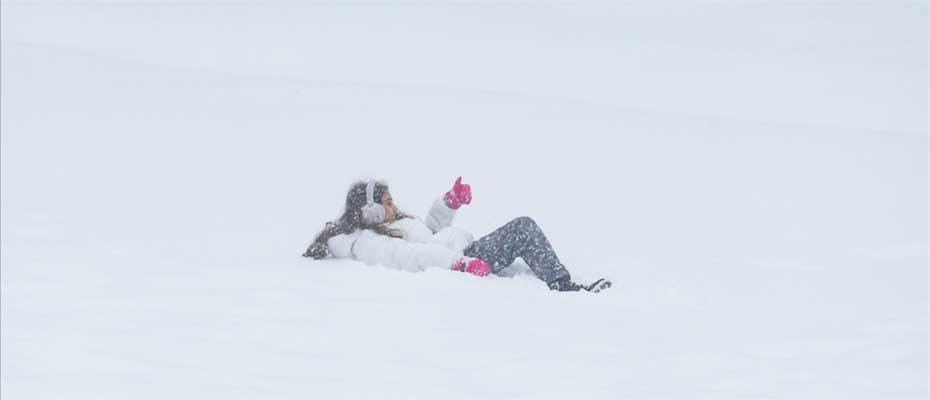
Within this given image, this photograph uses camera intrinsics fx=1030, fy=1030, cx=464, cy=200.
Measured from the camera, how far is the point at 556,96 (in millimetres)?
14414

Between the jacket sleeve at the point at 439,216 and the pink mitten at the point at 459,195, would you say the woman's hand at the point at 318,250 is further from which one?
the pink mitten at the point at 459,195

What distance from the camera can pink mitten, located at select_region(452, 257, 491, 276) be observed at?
17.1ft

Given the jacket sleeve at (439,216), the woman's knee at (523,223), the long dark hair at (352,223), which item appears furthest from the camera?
the jacket sleeve at (439,216)

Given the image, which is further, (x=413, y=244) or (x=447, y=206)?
(x=447, y=206)

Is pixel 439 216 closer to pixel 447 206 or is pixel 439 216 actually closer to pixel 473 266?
pixel 447 206

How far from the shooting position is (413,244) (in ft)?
17.7

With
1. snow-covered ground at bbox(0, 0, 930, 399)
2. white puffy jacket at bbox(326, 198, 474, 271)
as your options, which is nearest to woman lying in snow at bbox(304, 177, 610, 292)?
white puffy jacket at bbox(326, 198, 474, 271)

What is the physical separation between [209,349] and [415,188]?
14.6ft

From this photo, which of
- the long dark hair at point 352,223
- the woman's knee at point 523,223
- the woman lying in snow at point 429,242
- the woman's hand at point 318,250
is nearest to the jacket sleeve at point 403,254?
the woman lying in snow at point 429,242

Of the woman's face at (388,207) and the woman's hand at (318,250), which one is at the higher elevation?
the woman's face at (388,207)

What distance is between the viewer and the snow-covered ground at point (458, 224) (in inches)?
154

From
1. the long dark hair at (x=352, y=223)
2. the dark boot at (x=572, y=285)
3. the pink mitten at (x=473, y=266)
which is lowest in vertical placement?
the dark boot at (x=572, y=285)

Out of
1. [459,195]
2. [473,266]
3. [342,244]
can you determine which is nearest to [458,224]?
[459,195]

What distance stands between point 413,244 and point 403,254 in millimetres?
89
